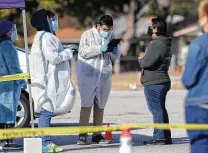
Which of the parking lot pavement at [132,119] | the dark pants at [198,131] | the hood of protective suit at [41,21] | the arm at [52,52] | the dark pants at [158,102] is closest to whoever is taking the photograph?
the dark pants at [198,131]

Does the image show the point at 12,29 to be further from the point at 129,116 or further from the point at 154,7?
the point at 154,7

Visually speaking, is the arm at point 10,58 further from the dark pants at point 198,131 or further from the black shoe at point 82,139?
the dark pants at point 198,131

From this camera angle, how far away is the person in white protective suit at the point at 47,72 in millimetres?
9781

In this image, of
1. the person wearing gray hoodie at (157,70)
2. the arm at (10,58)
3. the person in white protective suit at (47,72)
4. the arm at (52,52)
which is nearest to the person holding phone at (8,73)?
the arm at (10,58)

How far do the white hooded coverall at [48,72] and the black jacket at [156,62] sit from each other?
4.30 ft

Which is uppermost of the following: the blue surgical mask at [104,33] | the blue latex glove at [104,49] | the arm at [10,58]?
the blue surgical mask at [104,33]

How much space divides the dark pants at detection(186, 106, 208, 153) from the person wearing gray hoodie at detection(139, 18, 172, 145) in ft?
12.5

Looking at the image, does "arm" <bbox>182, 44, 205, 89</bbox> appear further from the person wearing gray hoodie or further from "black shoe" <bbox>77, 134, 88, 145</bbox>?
"black shoe" <bbox>77, 134, 88, 145</bbox>

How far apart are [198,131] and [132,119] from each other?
7877 millimetres

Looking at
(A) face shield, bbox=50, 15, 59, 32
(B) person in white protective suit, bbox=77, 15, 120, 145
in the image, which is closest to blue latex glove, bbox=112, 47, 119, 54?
(B) person in white protective suit, bbox=77, 15, 120, 145

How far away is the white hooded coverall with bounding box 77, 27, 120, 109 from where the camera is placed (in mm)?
10711

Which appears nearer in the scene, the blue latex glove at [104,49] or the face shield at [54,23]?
the face shield at [54,23]

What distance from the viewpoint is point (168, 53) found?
423 inches

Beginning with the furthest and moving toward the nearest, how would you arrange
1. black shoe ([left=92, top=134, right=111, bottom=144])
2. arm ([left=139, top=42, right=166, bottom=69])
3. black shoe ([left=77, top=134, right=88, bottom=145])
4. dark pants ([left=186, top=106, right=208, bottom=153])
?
black shoe ([left=92, top=134, right=111, bottom=144]) < black shoe ([left=77, top=134, right=88, bottom=145]) < arm ([left=139, top=42, right=166, bottom=69]) < dark pants ([left=186, top=106, right=208, bottom=153])
